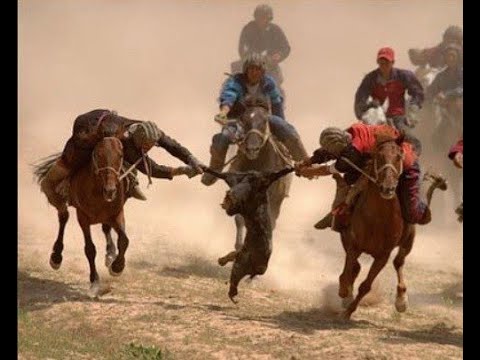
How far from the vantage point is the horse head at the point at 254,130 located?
49.2ft

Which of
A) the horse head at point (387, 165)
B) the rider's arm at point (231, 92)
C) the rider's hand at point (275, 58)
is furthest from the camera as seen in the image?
the rider's hand at point (275, 58)

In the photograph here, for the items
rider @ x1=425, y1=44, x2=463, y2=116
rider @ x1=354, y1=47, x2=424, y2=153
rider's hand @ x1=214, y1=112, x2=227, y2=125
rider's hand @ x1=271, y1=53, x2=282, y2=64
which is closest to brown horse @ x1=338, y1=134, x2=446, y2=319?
rider's hand @ x1=214, y1=112, x2=227, y2=125

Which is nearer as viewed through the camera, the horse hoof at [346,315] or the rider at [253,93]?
the horse hoof at [346,315]

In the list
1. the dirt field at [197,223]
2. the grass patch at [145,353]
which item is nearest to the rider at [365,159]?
A: the dirt field at [197,223]

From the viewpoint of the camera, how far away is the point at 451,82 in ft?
76.1

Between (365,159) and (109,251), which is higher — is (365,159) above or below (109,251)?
above

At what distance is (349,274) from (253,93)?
368 centimetres

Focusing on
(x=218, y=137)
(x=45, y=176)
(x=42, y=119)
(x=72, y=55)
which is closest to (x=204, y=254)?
(x=218, y=137)

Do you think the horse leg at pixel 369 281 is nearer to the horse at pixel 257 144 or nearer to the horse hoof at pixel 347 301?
the horse hoof at pixel 347 301

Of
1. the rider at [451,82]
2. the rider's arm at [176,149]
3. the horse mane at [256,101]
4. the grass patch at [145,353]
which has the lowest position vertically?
the grass patch at [145,353]

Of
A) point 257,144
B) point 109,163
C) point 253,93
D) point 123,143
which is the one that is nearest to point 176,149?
point 123,143

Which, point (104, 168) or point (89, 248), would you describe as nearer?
point (104, 168)

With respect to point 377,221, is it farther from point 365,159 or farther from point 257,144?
point 257,144
